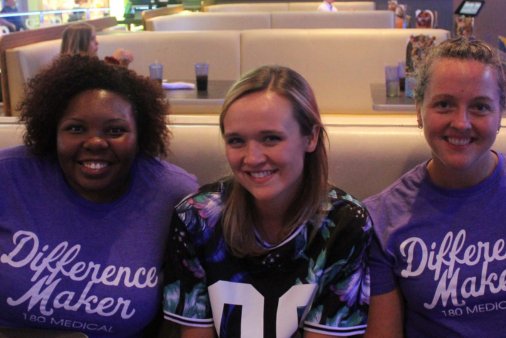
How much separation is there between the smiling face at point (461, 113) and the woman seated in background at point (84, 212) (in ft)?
2.09

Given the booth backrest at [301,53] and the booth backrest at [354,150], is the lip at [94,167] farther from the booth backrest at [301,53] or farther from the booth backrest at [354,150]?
the booth backrest at [301,53]

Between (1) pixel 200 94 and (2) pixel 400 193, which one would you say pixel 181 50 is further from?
(2) pixel 400 193

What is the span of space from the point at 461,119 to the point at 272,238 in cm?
49

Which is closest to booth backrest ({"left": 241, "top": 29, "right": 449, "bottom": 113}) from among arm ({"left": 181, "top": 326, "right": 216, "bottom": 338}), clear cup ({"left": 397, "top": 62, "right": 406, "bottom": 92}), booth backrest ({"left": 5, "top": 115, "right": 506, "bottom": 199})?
clear cup ({"left": 397, "top": 62, "right": 406, "bottom": 92})

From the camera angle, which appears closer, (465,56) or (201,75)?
(465,56)

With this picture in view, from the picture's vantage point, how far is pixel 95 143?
1.48 metres

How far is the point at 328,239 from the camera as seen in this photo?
54.6 inches

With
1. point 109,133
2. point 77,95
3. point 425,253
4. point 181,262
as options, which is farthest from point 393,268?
point 77,95

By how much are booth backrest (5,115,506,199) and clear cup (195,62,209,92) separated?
79.7 inches

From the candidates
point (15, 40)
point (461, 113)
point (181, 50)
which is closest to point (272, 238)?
point (461, 113)

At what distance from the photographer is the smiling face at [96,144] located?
1499 millimetres

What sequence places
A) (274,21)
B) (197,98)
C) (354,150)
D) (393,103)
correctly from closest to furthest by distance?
(354,150)
(393,103)
(197,98)
(274,21)

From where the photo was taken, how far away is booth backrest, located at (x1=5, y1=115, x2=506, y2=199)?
179 cm

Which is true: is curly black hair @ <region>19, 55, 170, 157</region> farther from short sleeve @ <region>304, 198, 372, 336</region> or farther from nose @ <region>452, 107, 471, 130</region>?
nose @ <region>452, 107, 471, 130</region>
